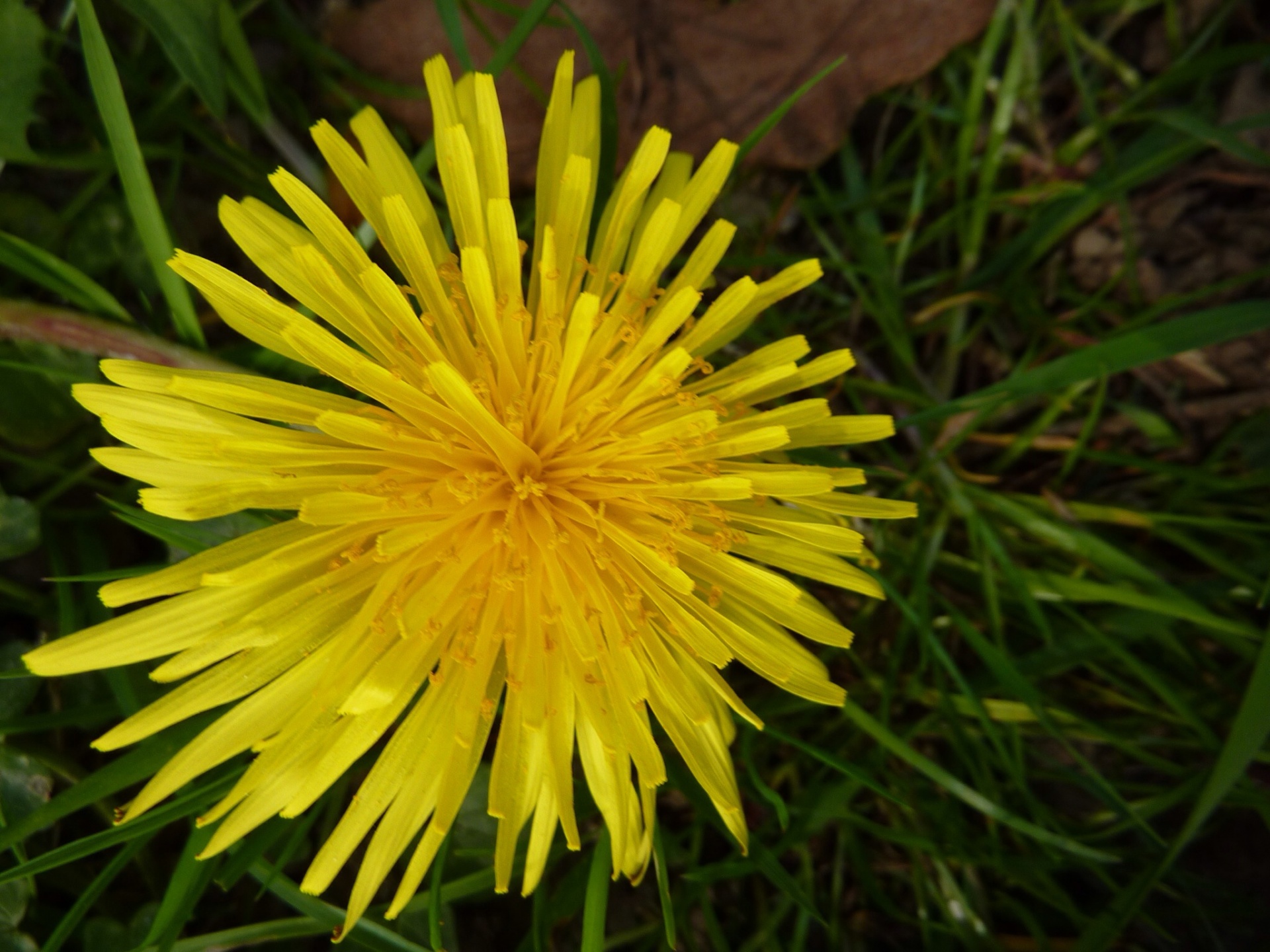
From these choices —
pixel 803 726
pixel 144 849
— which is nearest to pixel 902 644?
pixel 803 726

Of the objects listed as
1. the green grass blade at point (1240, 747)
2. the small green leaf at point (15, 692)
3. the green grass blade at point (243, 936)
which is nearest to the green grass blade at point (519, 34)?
the small green leaf at point (15, 692)

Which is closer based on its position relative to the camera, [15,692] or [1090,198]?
[15,692]

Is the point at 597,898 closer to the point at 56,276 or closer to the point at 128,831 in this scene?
the point at 128,831

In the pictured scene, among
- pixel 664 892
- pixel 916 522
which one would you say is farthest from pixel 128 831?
pixel 916 522

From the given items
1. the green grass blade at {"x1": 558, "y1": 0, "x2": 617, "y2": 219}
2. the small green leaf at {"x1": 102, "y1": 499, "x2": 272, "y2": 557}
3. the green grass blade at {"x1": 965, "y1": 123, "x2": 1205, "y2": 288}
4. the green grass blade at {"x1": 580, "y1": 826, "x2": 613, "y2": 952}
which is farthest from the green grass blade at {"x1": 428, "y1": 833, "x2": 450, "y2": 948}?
the green grass blade at {"x1": 965, "y1": 123, "x2": 1205, "y2": 288}

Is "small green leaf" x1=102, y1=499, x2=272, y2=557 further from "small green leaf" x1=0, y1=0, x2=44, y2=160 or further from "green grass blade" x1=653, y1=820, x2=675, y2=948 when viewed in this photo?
"green grass blade" x1=653, y1=820, x2=675, y2=948
